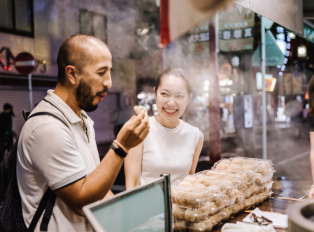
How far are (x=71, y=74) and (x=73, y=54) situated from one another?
0.12 meters

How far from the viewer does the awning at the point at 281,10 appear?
178cm

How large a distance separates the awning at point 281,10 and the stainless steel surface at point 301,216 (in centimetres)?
126

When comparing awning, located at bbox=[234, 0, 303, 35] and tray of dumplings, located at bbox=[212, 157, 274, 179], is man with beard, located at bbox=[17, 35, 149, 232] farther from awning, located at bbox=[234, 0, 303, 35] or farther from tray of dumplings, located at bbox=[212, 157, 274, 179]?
awning, located at bbox=[234, 0, 303, 35]

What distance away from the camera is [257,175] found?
6.85 feet

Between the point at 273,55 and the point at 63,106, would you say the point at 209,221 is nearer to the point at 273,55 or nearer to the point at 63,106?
the point at 63,106

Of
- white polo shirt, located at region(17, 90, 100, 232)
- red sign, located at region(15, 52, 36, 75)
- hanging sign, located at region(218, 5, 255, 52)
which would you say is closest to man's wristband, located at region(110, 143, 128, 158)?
white polo shirt, located at region(17, 90, 100, 232)

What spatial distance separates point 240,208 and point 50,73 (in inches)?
439

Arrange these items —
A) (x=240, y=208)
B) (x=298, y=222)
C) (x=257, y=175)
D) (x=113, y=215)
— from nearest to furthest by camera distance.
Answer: (x=298, y=222), (x=113, y=215), (x=240, y=208), (x=257, y=175)

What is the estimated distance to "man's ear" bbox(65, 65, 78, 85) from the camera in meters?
1.60

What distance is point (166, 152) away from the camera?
2348mm

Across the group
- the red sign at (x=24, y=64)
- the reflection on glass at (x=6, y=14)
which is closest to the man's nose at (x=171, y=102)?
the red sign at (x=24, y=64)

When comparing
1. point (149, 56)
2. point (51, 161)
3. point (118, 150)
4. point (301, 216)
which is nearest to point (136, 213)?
point (118, 150)

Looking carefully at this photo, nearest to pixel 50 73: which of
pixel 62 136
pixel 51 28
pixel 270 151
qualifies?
pixel 51 28

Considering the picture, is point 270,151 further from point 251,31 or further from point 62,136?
point 62,136
